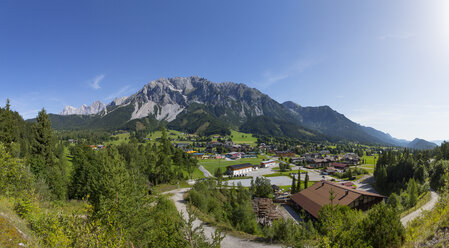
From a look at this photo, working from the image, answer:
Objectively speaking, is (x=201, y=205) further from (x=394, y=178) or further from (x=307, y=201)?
(x=394, y=178)

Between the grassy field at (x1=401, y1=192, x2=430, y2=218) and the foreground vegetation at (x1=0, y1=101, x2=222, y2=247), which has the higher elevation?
the foreground vegetation at (x1=0, y1=101, x2=222, y2=247)

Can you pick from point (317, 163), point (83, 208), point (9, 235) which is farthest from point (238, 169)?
point (9, 235)

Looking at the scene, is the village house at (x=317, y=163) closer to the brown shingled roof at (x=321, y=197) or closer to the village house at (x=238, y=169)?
the village house at (x=238, y=169)

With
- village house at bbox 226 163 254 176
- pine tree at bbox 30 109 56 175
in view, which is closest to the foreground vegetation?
pine tree at bbox 30 109 56 175

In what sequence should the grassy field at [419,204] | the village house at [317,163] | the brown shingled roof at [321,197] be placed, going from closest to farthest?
the grassy field at [419,204] < the brown shingled roof at [321,197] < the village house at [317,163]

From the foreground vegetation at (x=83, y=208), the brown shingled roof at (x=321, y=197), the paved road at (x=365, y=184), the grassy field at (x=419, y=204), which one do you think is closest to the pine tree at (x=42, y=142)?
the foreground vegetation at (x=83, y=208)

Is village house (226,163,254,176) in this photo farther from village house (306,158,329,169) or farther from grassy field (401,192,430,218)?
grassy field (401,192,430,218)

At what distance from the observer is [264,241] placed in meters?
24.6

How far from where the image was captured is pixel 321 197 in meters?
48.2

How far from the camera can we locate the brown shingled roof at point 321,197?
4397 centimetres

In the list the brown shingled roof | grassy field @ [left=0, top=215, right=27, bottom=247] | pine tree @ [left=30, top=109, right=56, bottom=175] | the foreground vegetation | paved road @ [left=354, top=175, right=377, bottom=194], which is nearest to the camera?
grassy field @ [left=0, top=215, right=27, bottom=247]

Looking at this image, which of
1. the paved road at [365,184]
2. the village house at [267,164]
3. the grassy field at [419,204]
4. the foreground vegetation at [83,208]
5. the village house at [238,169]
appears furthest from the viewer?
the village house at [267,164]

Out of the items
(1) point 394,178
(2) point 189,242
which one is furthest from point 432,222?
(1) point 394,178

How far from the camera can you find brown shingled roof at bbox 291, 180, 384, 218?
4397 cm
